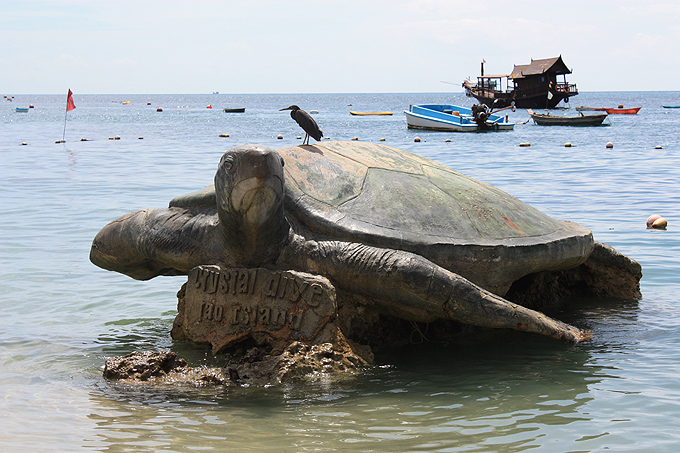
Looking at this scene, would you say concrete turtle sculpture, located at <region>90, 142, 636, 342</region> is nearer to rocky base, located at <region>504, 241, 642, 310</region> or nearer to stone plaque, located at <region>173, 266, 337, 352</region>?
stone plaque, located at <region>173, 266, 337, 352</region>

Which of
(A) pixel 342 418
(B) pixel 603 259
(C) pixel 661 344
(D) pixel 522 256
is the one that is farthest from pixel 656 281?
(A) pixel 342 418

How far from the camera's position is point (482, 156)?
77.7 feet

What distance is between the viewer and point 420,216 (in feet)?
15.4

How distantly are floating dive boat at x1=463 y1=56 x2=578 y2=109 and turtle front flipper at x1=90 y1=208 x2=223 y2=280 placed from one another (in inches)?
2380

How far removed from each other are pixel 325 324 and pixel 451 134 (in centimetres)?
3497

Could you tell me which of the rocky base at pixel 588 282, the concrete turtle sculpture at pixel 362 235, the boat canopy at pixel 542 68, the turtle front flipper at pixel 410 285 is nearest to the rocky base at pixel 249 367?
the turtle front flipper at pixel 410 285

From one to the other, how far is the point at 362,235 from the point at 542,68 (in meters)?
62.6

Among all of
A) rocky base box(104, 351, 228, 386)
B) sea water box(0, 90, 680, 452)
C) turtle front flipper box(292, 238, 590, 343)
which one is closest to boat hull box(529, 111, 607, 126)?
sea water box(0, 90, 680, 452)

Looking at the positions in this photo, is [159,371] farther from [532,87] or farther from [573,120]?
[532,87]

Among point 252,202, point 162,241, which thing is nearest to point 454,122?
point 162,241

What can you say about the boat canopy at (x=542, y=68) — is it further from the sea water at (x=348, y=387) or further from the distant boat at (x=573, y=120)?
the sea water at (x=348, y=387)

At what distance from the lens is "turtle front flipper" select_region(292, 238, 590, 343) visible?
4.18 meters

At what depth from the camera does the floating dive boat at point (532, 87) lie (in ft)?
203

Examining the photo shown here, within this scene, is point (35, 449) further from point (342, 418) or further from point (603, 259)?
point (603, 259)
